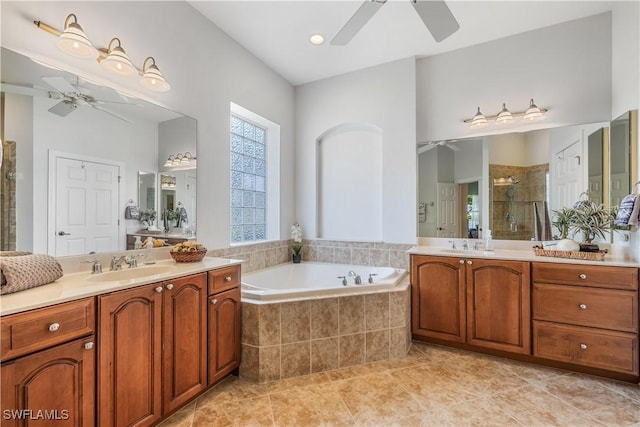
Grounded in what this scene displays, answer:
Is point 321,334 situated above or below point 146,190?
below

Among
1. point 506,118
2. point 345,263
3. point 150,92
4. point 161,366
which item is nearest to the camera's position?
point 161,366

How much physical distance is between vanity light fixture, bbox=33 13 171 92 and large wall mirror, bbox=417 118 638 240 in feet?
8.66

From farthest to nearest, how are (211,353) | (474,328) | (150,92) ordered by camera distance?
(474,328)
(150,92)
(211,353)

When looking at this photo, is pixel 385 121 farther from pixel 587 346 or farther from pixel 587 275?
pixel 587 346

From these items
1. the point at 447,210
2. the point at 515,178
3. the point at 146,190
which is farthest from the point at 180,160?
the point at 515,178

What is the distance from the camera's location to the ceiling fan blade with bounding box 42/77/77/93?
66.1 inches

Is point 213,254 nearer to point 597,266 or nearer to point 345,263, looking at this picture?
point 345,263

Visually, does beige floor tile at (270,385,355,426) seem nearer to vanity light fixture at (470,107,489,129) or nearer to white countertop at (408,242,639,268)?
white countertop at (408,242,639,268)

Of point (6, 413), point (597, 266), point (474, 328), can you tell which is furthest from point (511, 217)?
point (6, 413)

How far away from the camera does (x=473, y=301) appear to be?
2.66 m

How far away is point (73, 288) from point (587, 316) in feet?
11.0

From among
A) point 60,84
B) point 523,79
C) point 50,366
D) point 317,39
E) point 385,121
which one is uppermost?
point 317,39

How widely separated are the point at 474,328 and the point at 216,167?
9.07 ft

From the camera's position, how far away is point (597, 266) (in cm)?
224
